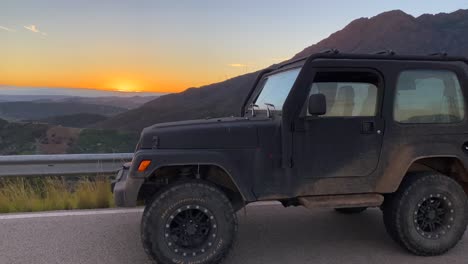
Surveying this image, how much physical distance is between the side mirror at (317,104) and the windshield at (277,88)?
15.7 inches

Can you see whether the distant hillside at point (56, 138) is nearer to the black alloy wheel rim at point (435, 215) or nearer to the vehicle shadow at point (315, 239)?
the vehicle shadow at point (315, 239)

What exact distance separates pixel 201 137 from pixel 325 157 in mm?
1215

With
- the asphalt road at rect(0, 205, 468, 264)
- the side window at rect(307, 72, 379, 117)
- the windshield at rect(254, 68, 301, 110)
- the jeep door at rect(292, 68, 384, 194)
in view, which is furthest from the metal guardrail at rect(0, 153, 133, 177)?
the side window at rect(307, 72, 379, 117)

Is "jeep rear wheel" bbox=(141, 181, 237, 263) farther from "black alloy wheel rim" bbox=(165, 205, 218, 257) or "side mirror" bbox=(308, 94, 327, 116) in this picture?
"side mirror" bbox=(308, 94, 327, 116)

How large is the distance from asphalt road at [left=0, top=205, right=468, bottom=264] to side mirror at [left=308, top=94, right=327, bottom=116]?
1.48 meters

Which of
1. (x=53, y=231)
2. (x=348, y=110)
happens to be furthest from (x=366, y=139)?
(x=53, y=231)

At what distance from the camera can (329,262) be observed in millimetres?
3977

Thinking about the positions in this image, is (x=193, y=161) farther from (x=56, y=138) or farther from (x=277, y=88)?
(x=56, y=138)

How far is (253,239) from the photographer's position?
15.0 feet

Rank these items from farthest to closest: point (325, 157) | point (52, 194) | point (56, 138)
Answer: point (56, 138), point (52, 194), point (325, 157)

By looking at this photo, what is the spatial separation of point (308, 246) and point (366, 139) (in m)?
1.32

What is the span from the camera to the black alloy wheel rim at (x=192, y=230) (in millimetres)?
3734

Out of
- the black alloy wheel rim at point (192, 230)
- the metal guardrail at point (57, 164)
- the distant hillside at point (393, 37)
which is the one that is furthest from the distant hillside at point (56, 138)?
the distant hillside at point (393, 37)

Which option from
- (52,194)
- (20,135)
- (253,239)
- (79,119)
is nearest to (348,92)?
Result: (253,239)
